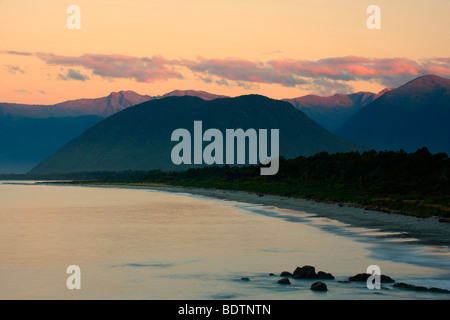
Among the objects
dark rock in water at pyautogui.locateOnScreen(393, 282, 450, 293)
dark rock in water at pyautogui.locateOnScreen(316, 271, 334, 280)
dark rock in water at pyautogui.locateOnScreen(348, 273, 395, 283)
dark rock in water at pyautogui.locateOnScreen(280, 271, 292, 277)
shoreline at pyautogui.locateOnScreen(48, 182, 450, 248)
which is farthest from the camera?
shoreline at pyautogui.locateOnScreen(48, 182, 450, 248)

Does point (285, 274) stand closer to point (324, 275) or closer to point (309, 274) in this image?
point (309, 274)

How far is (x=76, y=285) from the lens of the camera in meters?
23.9

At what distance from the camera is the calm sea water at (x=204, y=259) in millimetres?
22469

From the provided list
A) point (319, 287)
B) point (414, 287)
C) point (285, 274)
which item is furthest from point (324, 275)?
point (414, 287)

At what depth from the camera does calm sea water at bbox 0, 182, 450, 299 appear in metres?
22.5

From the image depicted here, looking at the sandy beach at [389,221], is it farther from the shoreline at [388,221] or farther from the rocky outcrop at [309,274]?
the rocky outcrop at [309,274]

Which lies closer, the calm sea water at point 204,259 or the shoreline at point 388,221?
the calm sea water at point 204,259

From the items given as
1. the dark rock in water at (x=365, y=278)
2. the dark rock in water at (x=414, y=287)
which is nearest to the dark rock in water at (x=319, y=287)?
the dark rock in water at (x=365, y=278)

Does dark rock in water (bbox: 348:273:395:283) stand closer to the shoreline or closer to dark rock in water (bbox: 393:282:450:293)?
dark rock in water (bbox: 393:282:450:293)

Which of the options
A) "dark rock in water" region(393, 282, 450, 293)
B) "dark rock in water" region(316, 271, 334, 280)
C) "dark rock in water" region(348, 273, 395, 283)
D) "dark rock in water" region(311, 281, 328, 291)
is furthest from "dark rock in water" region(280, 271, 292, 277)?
"dark rock in water" region(393, 282, 450, 293)

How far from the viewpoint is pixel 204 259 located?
3075 cm
